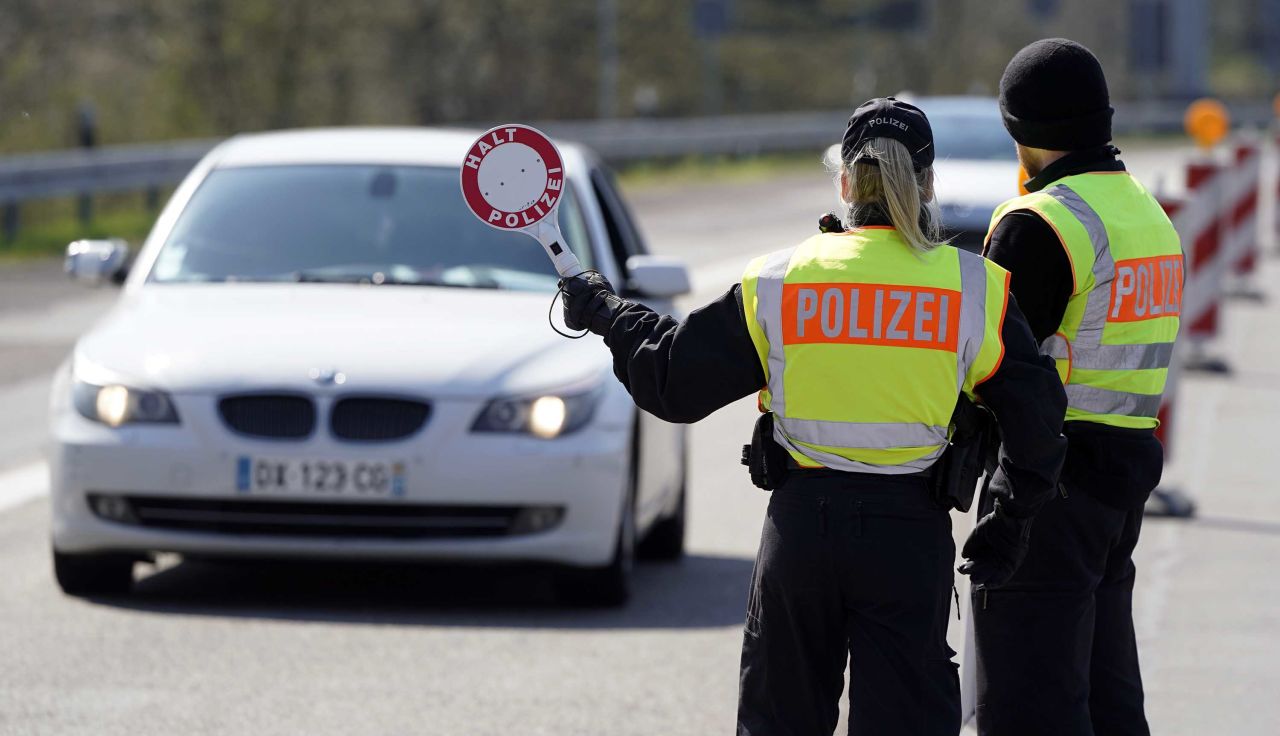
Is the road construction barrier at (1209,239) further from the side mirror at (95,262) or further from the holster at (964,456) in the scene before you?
the holster at (964,456)

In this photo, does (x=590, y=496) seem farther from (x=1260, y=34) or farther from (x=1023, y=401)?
(x=1260, y=34)

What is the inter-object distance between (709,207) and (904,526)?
2629cm

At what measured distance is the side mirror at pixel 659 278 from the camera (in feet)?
25.6

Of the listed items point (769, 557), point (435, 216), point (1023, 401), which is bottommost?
point (435, 216)

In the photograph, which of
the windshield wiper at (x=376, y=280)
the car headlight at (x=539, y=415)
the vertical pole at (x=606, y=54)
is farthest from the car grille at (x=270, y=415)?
the vertical pole at (x=606, y=54)

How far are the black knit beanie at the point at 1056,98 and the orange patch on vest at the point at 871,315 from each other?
0.68 m

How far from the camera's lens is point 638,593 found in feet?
25.7

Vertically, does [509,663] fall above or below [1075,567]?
below

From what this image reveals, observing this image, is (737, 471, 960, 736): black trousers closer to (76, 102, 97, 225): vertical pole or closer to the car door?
the car door

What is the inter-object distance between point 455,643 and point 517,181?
9.03ft

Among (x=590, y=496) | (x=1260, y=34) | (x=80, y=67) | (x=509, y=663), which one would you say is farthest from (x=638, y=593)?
(x=1260, y=34)

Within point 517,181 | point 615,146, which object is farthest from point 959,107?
point 615,146

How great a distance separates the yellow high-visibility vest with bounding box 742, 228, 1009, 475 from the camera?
397 centimetres

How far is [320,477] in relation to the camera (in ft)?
23.2
